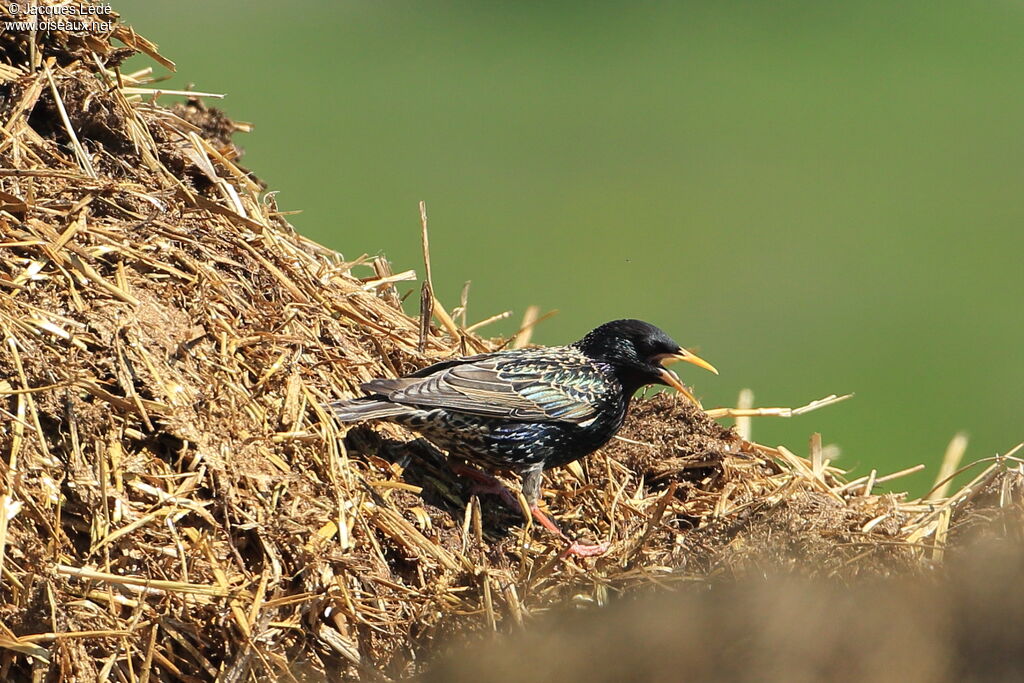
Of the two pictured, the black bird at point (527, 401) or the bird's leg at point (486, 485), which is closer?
the black bird at point (527, 401)

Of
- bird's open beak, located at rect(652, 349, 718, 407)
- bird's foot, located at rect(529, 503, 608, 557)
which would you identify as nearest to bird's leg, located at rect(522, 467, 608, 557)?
bird's foot, located at rect(529, 503, 608, 557)

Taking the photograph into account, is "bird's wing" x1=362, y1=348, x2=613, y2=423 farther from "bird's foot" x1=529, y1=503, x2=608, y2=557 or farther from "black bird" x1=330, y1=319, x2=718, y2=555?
"bird's foot" x1=529, y1=503, x2=608, y2=557

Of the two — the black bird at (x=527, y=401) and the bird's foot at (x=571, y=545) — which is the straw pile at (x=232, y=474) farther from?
the black bird at (x=527, y=401)

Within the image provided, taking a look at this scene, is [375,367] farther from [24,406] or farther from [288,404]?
[24,406]

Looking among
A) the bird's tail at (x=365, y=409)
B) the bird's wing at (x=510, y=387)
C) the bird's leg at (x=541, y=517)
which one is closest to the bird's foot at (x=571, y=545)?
the bird's leg at (x=541, y=517)

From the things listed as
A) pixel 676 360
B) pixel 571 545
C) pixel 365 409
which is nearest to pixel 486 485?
pixel 571 545

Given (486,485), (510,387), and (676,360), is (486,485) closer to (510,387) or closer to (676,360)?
(510,387)

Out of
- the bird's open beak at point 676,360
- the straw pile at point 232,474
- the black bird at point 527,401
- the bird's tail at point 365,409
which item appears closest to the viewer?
the straw pile at point 232,474
